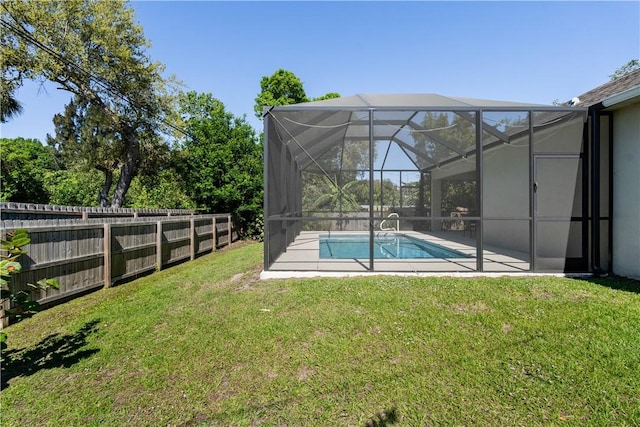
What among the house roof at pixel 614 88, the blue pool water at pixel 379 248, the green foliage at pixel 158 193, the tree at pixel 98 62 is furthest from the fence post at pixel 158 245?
the green foliage at pixel 158 193

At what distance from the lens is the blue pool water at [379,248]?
6.77 m

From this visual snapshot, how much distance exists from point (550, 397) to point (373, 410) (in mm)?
1299

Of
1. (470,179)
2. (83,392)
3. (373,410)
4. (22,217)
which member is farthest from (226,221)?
(373,410)

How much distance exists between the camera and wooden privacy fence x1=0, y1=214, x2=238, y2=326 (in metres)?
3.88

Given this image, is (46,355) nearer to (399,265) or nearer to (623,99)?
(399,265)

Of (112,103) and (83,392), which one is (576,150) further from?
(112,103)

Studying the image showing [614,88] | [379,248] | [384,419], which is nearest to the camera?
[384,419]

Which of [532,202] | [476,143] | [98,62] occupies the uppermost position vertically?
[98,62]

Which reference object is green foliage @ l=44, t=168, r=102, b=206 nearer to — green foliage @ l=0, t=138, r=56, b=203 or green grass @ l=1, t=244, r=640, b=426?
green foliage @ l=0, t=138, r=56, b=203

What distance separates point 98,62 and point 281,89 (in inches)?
415

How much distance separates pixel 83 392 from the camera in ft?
7.39

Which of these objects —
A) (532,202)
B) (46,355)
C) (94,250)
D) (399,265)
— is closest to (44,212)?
(94,250)

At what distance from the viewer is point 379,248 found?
6734 millimetres

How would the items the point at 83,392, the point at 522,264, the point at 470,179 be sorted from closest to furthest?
the point at 83,392 < the point at 522,264 < the point at 470,179
